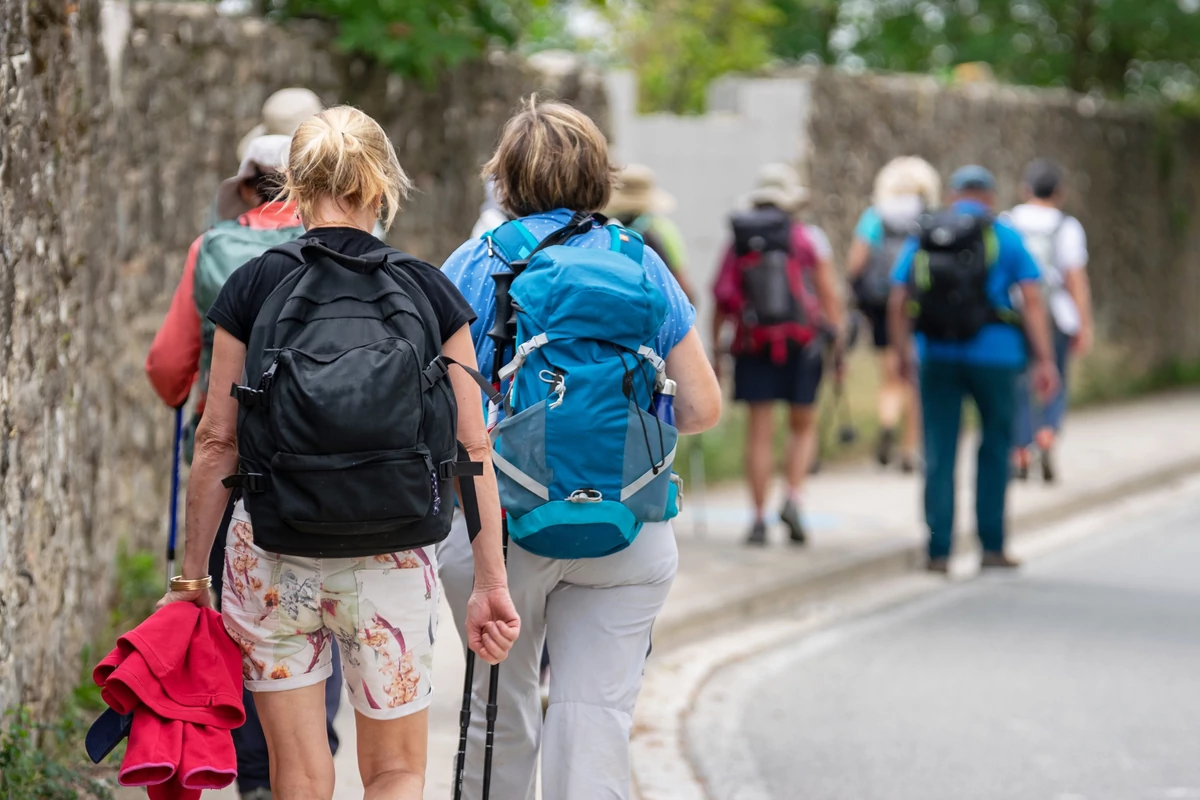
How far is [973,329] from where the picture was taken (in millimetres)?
7910

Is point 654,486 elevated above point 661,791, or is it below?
above

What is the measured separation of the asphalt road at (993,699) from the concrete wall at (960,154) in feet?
13.9

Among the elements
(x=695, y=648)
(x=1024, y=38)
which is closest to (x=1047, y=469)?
(x=695, y=648)

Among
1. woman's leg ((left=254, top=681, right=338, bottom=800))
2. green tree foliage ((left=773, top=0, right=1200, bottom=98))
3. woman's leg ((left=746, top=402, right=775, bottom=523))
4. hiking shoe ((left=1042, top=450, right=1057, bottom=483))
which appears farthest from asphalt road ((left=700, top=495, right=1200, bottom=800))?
green tree foliage ((left=773, top=0, right=1200, bottom=98))

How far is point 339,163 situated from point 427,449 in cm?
56

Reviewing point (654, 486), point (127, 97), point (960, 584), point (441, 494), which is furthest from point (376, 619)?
point (960, 584)

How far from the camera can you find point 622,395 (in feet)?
11.5

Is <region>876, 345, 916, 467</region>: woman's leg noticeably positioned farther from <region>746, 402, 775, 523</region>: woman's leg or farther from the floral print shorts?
the floral print shorts

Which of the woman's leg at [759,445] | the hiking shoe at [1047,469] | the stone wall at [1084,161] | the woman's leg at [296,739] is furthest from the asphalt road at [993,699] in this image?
the stone wall at [1084,161]

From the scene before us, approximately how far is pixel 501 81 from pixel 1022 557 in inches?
151

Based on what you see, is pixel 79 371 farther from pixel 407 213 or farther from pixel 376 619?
pixel 407 213

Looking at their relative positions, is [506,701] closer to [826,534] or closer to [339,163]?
[339,163]

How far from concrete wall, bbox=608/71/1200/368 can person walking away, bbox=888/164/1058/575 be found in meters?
2.93

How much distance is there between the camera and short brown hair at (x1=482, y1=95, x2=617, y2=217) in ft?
12.0
